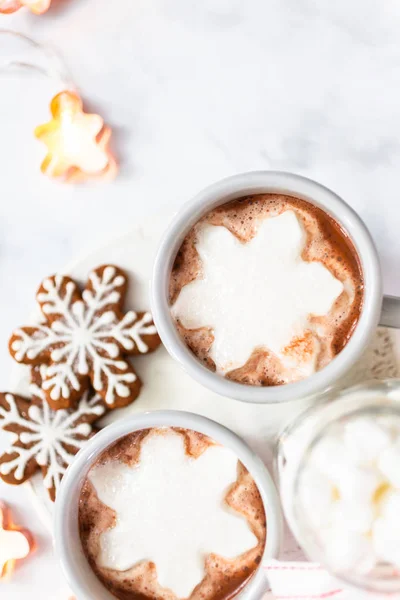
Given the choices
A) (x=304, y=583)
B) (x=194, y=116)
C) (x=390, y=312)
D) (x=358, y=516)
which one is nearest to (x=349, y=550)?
Result: (x=358, y=516)

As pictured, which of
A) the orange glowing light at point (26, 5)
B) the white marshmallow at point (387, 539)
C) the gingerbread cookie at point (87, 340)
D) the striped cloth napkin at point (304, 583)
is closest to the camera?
the white marshmallow at point (387, 539)

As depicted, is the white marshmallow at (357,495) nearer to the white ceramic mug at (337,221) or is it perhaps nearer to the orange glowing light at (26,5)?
the white ceramic mug at (337,221)

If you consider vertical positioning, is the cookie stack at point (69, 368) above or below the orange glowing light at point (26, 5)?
below

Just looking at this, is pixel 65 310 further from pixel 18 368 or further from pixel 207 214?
pixel 207 214

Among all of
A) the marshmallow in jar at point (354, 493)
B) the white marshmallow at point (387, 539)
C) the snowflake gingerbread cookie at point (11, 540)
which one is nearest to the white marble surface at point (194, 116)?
the snowflake gingerbread cookie at point (11, 540)

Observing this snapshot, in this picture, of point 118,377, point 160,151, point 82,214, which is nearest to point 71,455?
point 118,377

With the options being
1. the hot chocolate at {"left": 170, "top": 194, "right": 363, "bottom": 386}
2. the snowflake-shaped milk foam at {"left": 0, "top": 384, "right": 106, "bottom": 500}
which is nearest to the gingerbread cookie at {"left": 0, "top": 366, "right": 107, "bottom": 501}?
the snowflake-shaped milk foam at {"left": 0, "top": 384, "right": 106, "bottom": 500}

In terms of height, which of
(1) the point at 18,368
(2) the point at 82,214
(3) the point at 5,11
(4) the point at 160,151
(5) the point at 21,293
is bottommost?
(1) the point at 18,368
